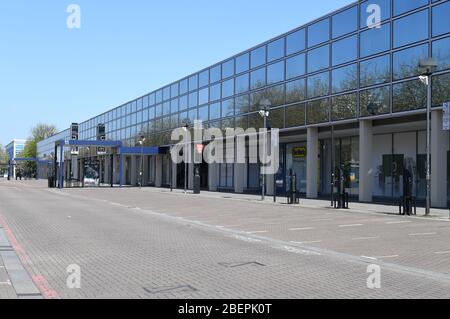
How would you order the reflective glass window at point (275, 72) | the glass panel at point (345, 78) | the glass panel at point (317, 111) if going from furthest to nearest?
the reflective glass window at point (275, 72)
the glass panel at point (317, 111)
the glass panel at point (345, 78)

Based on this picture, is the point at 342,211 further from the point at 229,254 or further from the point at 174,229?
the point at 229,254

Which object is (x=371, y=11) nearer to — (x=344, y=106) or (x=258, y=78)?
(x=344, y=106)

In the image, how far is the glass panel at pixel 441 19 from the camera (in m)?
23.4

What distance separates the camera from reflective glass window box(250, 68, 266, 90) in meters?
38.4

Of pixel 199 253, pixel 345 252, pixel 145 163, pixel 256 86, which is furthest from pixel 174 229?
pixel 145 163

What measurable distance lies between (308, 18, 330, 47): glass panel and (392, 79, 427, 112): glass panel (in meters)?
6.97

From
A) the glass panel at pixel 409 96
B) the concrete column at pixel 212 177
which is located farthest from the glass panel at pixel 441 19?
the concrete column at pixel 212 177

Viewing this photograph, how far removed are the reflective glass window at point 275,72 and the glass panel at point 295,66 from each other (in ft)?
2.50

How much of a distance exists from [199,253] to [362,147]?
61.5 feet

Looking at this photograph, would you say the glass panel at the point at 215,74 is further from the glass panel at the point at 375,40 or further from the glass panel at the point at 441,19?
the glass panel at the point at 441,19

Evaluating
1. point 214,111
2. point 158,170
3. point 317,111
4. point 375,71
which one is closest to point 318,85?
point 317,111

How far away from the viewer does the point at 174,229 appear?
16141 millimetres

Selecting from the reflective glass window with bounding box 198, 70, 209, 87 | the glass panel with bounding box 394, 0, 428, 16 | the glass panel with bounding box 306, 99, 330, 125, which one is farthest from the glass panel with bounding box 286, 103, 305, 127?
the reflective glass window with bounding box 198, 70, 209, 87
